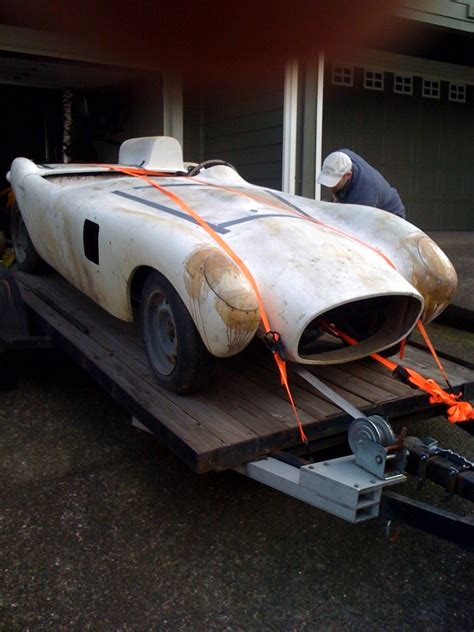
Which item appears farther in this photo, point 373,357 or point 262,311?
point 373,357

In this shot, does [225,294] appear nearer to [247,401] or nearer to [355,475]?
[247,401]

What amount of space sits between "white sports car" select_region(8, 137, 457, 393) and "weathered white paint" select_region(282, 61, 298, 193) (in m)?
4.09

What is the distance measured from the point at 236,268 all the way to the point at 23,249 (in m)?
2.98

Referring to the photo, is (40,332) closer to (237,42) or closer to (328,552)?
(328,552)

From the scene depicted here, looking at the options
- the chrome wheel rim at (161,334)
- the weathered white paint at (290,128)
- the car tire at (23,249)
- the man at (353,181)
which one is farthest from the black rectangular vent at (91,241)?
the weathered white paint at (290,128)

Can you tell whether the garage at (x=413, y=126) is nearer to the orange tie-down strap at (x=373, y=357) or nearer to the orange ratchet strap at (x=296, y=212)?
the orange ratchet strap at (x=296, y=212)

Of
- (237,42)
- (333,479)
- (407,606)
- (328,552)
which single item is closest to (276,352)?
(333,479)

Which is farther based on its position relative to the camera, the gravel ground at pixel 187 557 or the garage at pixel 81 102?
the garage at pixel 81 102

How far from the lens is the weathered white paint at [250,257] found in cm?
242

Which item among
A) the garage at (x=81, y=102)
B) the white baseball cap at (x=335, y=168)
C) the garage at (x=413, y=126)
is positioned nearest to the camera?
the white baseball cap at (x=335, y=168)

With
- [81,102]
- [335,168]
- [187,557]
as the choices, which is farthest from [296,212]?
[81,102]

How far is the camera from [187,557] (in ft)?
7.51

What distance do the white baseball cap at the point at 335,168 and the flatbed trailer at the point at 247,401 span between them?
1426mm

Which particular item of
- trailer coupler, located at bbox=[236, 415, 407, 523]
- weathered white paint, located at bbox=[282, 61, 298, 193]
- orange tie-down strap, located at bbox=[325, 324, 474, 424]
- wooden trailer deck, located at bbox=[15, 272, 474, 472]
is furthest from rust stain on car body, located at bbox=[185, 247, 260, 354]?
weathered white paint, located at bbox=[282, 61, 298, 193]
